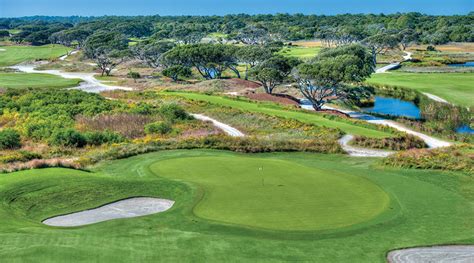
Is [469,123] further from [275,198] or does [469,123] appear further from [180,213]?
[180,213]

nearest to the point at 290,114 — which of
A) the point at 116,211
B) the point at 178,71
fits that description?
the point at 116,211

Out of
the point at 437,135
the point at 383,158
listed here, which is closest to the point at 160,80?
the point at 437,135

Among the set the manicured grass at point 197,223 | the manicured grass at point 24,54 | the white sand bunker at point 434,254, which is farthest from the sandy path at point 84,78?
the white sand bunker at point 434,254

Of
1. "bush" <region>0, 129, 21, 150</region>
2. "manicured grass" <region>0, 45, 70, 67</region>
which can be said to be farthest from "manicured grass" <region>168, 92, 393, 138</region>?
"manicured grass" <region>0, 45, 70, 67</region>

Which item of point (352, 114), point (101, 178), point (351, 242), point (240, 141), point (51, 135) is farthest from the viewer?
point (352, 114)

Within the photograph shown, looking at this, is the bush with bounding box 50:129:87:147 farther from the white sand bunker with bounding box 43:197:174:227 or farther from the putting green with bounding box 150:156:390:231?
the white sand bunker with bounding box 43:197:174:227
